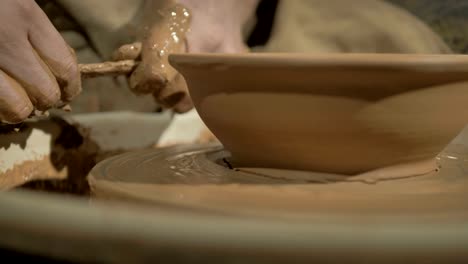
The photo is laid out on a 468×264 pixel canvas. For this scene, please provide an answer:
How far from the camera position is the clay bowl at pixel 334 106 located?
717 mm

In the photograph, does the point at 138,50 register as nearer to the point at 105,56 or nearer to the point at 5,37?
the point at 5,37

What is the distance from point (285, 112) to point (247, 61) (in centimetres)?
9

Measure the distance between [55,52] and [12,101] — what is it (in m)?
0.12

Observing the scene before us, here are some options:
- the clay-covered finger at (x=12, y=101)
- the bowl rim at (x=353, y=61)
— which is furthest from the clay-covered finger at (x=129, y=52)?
the bowl rim at (x=353, y=61)

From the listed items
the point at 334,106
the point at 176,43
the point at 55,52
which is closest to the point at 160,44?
the point at 176,43

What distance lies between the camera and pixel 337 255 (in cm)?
40

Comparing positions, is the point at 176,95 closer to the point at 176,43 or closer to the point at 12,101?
the point at 176,43

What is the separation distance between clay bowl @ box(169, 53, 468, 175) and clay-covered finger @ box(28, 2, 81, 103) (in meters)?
0.32

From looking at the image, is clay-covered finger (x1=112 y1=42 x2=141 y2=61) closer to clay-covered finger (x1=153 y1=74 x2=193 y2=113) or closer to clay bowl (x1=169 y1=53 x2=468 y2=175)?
clay-covered finger (x1=153 y1=74 x2=193 y2=113)

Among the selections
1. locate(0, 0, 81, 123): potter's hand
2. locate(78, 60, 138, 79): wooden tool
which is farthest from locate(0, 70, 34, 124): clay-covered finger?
locate(78, 60, 138, 79): wooden tool

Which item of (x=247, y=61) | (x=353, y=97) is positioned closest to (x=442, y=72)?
(x=353, y=97)

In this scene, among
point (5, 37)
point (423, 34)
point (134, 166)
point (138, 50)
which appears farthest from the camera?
point (423, 34)

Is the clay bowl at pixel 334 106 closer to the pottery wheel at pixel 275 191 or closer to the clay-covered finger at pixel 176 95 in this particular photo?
the pottery wheel at pixel 275 191

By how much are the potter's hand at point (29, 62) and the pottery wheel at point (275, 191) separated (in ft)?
0.75
